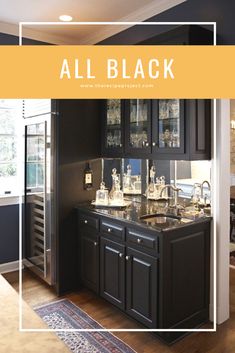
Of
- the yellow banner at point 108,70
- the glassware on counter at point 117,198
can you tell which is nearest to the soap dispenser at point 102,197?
the glassware on counter at point 117,198

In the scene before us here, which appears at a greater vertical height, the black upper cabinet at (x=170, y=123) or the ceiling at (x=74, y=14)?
the ceiling at (x=74, y=14)

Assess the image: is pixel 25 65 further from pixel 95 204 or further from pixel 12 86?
pixel 95 204

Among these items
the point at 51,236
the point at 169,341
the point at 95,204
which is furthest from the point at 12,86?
the point at 169,341

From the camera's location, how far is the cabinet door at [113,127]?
2906 mm

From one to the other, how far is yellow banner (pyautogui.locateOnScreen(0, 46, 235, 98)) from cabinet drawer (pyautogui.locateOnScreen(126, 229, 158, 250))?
3.25 ft

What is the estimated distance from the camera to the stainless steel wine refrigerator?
2.95 m

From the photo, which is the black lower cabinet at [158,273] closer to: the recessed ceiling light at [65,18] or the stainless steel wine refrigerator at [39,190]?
the stainless steel wine refrigerator at [39,190]

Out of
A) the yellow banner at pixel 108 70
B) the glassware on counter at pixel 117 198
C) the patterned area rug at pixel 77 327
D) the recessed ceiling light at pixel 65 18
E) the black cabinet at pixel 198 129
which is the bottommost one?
the patterned area rug at pixel 77 327

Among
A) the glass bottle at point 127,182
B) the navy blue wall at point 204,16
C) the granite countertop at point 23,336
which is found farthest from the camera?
the glass bottle at point 127,182

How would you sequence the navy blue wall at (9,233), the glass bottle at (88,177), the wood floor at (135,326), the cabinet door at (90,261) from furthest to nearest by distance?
the navy blue wall at (9,233)
the glass bottle at (88,177)
the cabinet door at (90,261)
the wood floor at (135,326)

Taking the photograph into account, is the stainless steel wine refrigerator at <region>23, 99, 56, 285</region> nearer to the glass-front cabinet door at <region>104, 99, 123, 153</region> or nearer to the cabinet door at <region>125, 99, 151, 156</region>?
the glass-front cabinet door at <region>104, 99, 123, 153</region>

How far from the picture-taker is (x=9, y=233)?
3387 millimetres

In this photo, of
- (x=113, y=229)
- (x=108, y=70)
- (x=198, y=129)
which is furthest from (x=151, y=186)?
(x=108, y=70)

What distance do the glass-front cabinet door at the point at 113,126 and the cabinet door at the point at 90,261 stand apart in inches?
34.4
